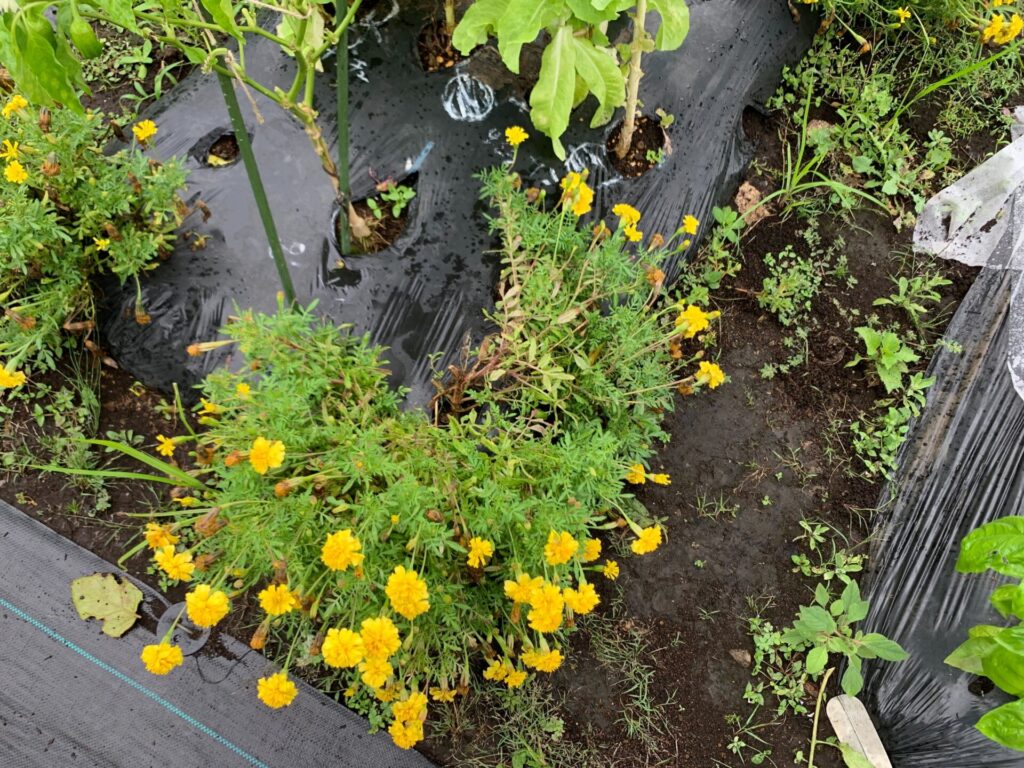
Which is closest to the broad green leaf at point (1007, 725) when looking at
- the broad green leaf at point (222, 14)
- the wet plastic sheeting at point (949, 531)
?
the wet plastic sheeting at point (949, 531)

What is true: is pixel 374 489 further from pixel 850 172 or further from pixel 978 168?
pixel 978 168

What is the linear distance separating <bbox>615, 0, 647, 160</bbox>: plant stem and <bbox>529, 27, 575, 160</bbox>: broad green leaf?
199mm

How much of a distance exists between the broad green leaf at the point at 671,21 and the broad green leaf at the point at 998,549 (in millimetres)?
1368

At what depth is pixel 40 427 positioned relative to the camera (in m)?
1.98

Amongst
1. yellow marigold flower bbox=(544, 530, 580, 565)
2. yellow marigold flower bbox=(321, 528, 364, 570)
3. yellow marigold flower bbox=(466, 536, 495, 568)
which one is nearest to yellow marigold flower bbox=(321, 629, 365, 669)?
yellow marigold flower bbox=(321, 528, 364, 570)

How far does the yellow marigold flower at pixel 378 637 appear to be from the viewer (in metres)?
1.19

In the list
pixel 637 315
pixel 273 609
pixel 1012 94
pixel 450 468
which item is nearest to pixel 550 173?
pixel 637 315

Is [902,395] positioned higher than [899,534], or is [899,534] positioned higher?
[902,395]

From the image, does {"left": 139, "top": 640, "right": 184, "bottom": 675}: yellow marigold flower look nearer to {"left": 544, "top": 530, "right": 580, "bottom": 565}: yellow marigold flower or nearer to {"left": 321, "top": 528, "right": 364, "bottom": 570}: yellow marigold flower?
{"left": 321, "top": 528, "right": 364, "bottom": 570}: yellow marigold flower

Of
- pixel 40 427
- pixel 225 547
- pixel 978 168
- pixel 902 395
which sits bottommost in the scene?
pixel 40 427

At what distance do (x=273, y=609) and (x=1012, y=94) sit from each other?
317 centimetres

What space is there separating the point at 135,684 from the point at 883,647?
197 cm

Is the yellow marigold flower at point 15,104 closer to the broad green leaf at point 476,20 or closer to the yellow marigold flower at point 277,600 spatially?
the broad green leaf at point 476,20

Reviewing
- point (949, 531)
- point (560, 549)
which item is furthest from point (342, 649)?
point (949, 531)
